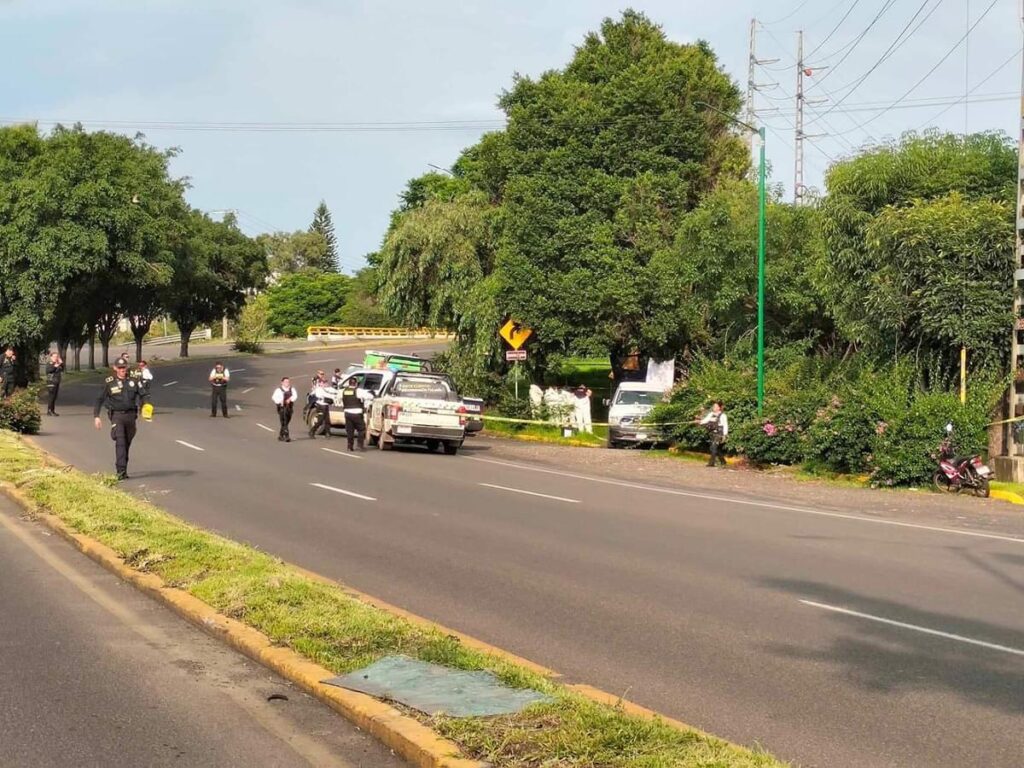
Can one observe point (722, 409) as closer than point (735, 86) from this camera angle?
Yes

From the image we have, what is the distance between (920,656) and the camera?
25.9ft

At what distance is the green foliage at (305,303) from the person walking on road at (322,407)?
8966 centimetres

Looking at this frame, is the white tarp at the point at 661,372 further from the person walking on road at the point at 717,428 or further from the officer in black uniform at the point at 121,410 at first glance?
the officer in black uniform at the point at 121,410

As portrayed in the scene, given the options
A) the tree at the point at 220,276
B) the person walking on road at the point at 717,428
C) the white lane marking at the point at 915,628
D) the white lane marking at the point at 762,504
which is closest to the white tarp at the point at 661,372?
the person walking on road at the point at 717,428

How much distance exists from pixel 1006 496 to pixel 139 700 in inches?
678

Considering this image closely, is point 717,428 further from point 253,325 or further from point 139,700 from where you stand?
point 253,325

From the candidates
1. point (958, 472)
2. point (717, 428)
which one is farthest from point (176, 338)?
point (958, 472)

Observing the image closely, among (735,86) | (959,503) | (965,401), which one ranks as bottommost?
(959,503)

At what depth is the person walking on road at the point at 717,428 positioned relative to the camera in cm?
2644

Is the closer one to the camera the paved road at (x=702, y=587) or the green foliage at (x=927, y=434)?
the paved road at (x=702, y=587)

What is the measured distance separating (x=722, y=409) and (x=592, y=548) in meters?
15.6

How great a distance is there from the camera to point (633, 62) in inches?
1362

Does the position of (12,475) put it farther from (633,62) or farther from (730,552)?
(633,62)

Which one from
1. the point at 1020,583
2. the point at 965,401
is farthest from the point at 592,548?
the point at 965,401
